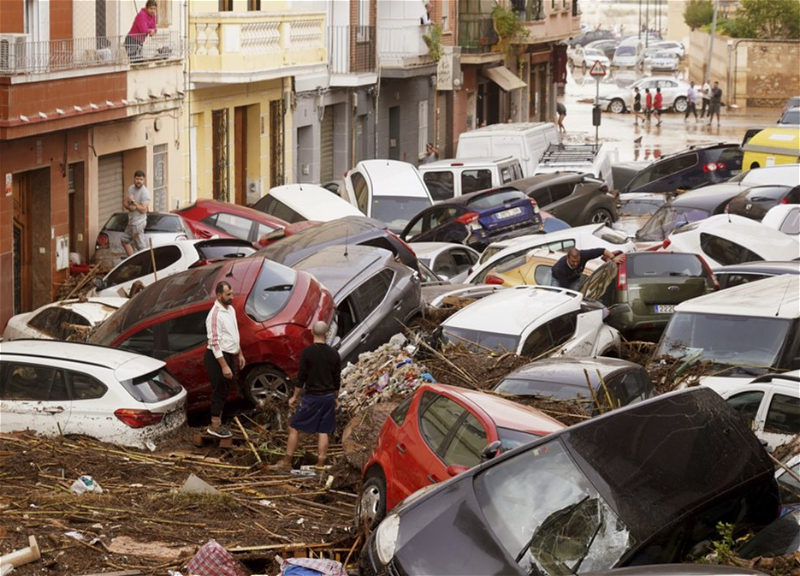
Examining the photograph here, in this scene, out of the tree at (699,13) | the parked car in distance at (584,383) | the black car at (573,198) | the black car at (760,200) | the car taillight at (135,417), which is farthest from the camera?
the tree at (699,13)

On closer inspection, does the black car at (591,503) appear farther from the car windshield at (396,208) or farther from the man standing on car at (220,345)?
the car windshield at (396,208)

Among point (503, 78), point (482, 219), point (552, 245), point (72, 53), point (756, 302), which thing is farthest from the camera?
point (503, 78)

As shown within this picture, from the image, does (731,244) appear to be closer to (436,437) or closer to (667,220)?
(667,220)

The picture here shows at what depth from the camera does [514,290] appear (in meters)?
17.2

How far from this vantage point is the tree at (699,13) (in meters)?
89.6

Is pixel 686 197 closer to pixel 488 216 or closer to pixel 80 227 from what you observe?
pixel 488 216

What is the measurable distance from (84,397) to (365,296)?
167 inches

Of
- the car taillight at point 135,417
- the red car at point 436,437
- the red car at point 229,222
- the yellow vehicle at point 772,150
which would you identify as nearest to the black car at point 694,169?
the yellow vehicle at point 772,150

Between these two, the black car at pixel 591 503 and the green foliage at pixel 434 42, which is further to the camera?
the green foliage at pixel 434 42

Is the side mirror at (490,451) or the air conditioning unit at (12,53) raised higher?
the air conditioning unit at (12,53)

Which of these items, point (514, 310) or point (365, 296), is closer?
point (514, 310)

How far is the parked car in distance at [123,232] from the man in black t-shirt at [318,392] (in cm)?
997

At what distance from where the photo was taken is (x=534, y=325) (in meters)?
15.7

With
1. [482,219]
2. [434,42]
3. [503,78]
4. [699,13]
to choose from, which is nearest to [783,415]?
[482,219]
